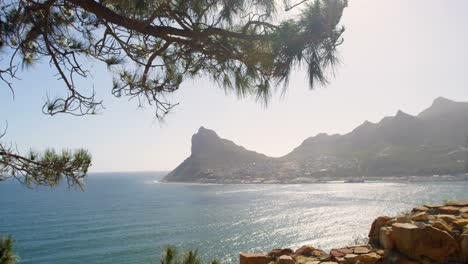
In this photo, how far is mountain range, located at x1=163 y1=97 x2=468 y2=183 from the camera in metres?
122

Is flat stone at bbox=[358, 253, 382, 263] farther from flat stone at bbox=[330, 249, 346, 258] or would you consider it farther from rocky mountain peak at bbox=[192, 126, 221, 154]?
rocky mountain peak at bbox=[192, 126, 221, 154]

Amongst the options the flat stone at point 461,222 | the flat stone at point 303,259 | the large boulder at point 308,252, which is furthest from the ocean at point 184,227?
the flat stone at point 461,222

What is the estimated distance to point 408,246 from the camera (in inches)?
167

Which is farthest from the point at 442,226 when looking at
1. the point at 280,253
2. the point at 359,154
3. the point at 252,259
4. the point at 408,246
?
the point at 359,154

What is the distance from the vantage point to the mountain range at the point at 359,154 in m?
122

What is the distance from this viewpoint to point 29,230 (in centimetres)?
4700

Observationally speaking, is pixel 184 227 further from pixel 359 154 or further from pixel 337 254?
pixel 359 154

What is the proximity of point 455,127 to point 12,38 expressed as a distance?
171 metres

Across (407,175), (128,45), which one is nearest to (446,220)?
(128,45)

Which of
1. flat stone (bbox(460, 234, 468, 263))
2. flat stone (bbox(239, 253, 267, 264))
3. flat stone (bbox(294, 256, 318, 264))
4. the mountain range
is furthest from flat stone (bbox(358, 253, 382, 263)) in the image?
the mountain range

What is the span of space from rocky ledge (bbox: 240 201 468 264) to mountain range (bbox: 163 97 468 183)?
121 meters

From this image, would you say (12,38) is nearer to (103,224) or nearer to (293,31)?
(293,31)

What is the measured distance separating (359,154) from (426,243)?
155188 millimetres

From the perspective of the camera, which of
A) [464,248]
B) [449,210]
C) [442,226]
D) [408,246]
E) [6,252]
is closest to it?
[464,248]
